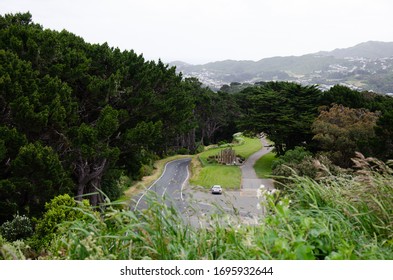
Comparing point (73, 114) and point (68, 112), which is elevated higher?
point (68, 112)

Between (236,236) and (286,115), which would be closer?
(236,236)

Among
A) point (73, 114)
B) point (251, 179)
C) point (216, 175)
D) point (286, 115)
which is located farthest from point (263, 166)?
point (73, 114)

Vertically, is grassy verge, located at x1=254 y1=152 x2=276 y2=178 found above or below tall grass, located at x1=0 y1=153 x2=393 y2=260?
below

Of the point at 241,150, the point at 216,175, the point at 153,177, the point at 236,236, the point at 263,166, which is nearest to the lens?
the point at 236,236

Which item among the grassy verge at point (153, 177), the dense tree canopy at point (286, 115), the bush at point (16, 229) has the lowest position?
the grassy verge at point (153, 177)

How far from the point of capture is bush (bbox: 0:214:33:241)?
572 inches

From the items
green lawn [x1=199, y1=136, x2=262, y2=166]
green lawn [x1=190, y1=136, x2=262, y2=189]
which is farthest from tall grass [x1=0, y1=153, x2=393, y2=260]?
green lawn [x1=199, y1=136, x2=262, y2=166]

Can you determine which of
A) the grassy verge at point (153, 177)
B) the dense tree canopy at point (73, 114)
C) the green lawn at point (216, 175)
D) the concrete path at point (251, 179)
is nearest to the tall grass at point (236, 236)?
the dense tree canopy at point (73, 114)

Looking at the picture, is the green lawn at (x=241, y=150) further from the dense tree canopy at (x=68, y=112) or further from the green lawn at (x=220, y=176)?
the dense tree canopy at (x=68, y=112)

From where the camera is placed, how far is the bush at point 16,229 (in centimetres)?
1454

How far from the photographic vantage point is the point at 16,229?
14641 millimetres

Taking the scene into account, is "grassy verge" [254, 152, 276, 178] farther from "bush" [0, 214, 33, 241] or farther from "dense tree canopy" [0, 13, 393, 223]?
"bush" [0, 214, 33, 241]

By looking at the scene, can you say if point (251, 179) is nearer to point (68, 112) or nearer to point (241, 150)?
point (241, 150)
